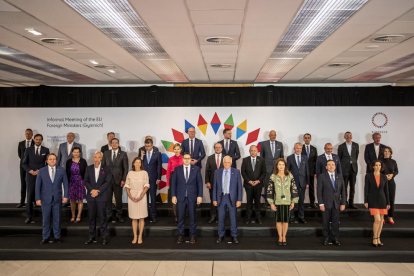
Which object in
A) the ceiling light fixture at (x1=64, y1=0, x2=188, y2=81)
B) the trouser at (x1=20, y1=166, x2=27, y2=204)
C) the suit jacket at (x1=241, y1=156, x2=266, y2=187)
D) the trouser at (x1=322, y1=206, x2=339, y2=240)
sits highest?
the ceiling light fixture at (x1=64, y1=0, x2=188, y2=81)

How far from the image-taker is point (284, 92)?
9.42m

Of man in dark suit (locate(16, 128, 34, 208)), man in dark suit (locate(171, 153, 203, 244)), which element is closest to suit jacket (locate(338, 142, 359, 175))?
man in dark suit (locate(171, 153, 203, 244))

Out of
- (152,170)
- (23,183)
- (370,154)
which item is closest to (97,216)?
(152,170)

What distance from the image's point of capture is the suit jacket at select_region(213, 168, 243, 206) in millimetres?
6625

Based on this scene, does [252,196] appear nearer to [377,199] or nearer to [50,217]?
[377,199]

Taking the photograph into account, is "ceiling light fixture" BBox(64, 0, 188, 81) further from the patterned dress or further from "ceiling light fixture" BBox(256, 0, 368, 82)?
the patterned dress

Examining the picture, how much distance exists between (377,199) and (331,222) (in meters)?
0.83

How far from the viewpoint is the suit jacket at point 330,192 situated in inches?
258

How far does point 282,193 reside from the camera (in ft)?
21.1

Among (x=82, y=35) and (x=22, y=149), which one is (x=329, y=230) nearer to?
(x=82, y=35)

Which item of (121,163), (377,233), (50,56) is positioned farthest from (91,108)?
(377,233)

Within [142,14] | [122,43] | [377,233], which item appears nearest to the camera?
[142,14]

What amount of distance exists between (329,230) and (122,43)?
14.7 ft

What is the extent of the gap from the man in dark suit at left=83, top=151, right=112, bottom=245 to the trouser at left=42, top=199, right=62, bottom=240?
571 millimetres
